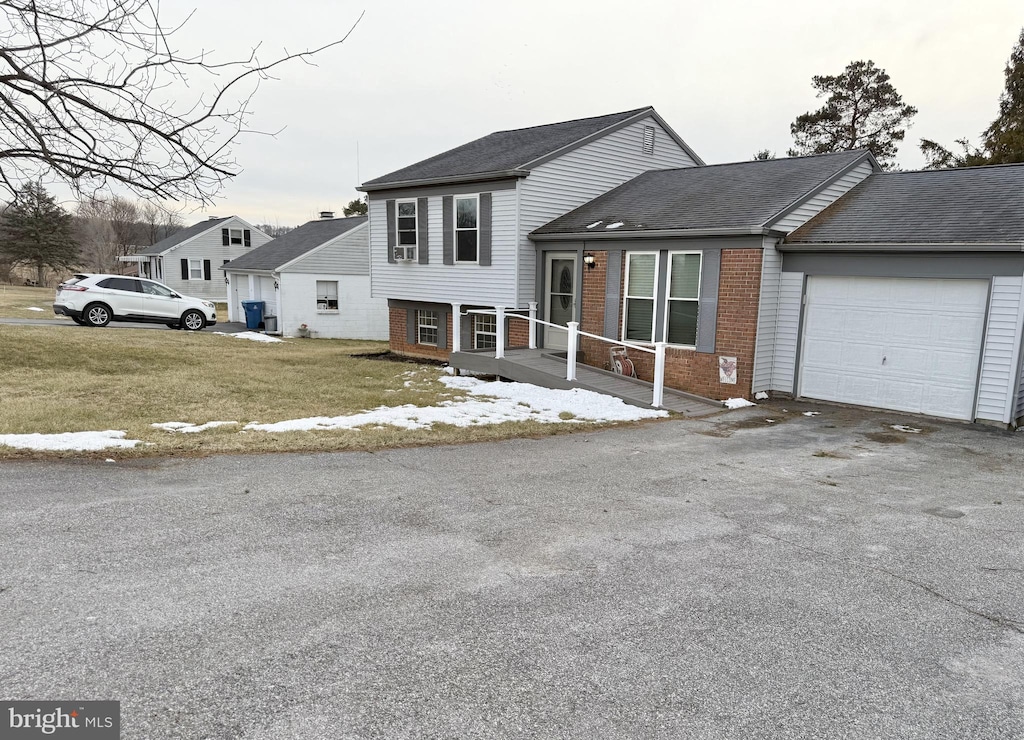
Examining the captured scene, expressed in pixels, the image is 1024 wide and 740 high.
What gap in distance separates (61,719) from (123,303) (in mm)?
23499

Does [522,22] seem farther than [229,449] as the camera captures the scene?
Yes

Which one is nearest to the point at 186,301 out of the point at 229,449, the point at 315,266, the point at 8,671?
the point at 315,266

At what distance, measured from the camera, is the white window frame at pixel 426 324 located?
18.2m

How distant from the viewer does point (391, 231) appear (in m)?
17.8

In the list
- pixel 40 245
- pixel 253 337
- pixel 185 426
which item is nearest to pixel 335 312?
pixel 253 337

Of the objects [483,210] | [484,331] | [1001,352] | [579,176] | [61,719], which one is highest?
[579,176]

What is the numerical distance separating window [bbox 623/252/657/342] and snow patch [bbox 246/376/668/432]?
2459 millimetres

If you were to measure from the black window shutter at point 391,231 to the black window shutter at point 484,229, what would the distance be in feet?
10.8

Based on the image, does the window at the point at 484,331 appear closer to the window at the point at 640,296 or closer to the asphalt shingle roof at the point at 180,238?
the window at the point at 640,296

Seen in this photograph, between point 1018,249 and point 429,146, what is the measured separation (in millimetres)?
20293

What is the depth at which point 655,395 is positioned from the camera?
35.5 ft

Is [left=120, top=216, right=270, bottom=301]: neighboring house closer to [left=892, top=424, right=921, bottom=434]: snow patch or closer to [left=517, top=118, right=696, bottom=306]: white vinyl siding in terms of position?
[left=517, top=118, right=696, bottom=306]: white vinyl siding

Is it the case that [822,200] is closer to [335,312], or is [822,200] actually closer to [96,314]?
[335,312]

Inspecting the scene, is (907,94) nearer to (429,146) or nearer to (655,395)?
(429,146)
